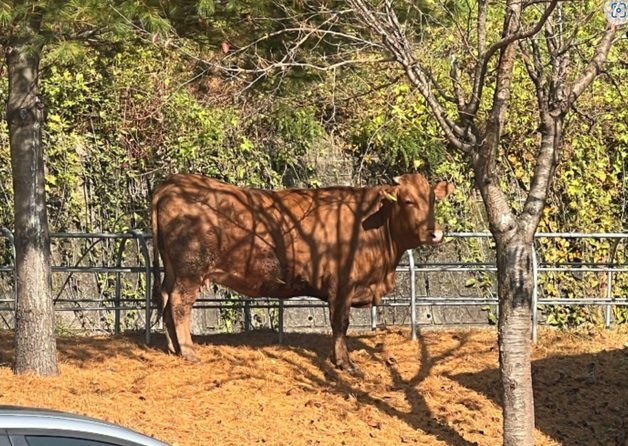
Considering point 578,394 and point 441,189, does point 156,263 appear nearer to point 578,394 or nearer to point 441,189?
point 441,189

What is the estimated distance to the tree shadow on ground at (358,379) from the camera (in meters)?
10.5

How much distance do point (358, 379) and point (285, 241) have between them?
164 cm

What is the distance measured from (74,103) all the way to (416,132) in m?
4.46

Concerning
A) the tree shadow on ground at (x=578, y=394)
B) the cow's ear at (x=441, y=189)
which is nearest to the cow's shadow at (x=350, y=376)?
the tree shadow on ground at (x=578, y=394)

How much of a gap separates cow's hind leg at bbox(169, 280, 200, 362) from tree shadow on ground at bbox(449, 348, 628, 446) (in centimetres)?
272

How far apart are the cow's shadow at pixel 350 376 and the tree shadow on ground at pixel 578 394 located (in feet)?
2.04

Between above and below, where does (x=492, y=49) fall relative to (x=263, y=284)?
above

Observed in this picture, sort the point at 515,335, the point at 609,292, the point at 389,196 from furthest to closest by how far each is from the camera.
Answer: the point at 609,292 < the point at 389,196 < the point at 515,335

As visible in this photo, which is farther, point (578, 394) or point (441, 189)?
point (441, 189)

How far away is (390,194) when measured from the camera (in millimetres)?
12297

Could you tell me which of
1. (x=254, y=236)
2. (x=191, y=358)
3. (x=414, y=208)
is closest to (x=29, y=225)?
(x=191, y=358)

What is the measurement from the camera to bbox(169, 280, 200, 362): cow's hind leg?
39.4 feet

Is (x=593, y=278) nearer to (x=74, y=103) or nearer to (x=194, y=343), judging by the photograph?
(x=194, y=343)

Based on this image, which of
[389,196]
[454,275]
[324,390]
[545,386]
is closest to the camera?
[324,390]
